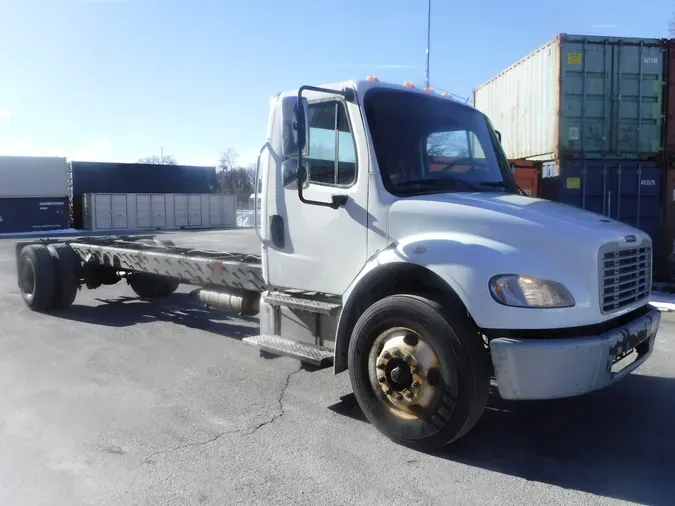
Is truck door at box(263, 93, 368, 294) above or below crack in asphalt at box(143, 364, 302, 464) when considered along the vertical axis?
above

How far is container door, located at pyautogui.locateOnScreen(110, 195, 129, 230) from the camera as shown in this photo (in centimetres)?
4034

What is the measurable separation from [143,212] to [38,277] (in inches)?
1359

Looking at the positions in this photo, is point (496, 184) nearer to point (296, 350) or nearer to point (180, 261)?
point (296, 350)

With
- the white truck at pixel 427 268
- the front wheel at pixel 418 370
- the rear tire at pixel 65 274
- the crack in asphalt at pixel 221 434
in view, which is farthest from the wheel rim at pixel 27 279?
the front wheel at pixel 418 370

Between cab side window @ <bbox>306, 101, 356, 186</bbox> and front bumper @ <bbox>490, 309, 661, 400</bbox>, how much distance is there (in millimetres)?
1663

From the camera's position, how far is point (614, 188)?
36.5 feet

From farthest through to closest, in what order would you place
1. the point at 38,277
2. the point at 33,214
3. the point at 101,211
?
the point at 101,211 → the point at 33,214 → the point at 38,277

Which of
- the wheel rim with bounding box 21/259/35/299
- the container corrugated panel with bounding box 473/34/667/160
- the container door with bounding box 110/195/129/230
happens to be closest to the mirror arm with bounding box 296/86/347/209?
the wheel rim with bounding box 21/259/35/299

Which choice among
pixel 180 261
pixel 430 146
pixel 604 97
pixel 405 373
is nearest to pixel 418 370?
pixel 405 373

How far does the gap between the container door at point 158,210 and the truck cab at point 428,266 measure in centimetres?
3880

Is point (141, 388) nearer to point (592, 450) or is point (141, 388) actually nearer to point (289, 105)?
point (289, 105)

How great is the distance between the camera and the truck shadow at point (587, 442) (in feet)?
11.8

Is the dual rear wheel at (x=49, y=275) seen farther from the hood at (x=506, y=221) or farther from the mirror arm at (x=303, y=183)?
the hood at (x=506, y=221)

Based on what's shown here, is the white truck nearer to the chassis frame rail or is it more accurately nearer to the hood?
the hood
